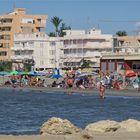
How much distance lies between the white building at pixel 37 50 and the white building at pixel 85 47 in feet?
9.96

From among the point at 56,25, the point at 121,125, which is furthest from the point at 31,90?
the point at 56,25

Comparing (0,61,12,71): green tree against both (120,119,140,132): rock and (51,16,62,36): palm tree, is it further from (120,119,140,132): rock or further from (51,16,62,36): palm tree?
(120,119,140,132): rock

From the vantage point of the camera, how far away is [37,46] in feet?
430

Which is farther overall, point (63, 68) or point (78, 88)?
point (63, 68)

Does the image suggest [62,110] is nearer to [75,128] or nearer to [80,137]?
[75,128]

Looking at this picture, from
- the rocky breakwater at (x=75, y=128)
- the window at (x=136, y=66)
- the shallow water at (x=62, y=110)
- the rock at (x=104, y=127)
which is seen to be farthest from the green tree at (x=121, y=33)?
the rock at (x=104, y=127)

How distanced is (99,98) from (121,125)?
33064 mm

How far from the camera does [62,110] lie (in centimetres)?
4019

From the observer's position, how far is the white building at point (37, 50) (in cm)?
13050

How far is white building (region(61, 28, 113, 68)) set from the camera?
4862 inches

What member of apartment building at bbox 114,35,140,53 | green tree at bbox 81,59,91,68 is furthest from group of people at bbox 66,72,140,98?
green tree at bbox 81,59,91,68

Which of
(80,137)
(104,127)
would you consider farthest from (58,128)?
(80,137)

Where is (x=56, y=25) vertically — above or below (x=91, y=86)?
above

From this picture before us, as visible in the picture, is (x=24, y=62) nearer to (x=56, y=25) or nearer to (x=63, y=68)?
(x=63, y=68)
